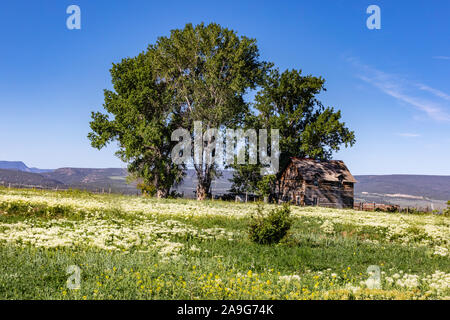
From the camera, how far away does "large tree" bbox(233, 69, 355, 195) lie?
Result: 172 feet

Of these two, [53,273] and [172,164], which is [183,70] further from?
[53,273]

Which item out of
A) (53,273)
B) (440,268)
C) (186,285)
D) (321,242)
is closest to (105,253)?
(53,273)

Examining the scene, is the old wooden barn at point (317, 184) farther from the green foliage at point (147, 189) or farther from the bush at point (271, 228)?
the bush at point (271, 228)

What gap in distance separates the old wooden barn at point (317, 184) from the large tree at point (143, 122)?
18956 millimetres

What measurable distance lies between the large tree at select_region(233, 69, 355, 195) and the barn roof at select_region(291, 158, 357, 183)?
1514mm

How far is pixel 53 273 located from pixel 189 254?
419cm

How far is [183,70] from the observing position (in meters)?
46.9

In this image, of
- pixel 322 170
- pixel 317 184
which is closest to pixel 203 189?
pixel 317 184

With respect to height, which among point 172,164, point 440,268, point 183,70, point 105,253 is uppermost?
point 183,70

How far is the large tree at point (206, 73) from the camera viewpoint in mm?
44156

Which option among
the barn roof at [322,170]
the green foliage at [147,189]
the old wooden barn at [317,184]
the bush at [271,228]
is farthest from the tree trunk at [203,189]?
the bush at [271,228]

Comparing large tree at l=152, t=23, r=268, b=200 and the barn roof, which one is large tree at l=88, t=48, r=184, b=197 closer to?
large tree at l=152, t=23, r=268, b=200

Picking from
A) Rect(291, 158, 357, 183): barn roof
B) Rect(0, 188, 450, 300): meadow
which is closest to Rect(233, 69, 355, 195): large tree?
Rect(291, 158, 357, 183): barn roof
